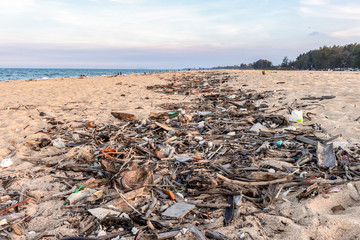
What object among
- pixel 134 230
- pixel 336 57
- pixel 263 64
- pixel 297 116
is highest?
pixel 336 57

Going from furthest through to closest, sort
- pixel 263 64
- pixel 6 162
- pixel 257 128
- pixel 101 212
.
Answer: pixel 263 64 < pixel 257 128 < pixel 6 162 < pixel 101 212

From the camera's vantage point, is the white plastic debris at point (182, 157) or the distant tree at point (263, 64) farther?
the distant tree at point (263, 64)

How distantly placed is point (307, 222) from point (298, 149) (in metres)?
1.45

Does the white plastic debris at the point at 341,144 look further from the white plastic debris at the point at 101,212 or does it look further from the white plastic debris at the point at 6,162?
the white plastic debris at the point at 6,162

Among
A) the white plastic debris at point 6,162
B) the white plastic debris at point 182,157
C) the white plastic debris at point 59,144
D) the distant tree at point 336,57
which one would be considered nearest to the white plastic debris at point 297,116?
the white plastic debris at point 182,157

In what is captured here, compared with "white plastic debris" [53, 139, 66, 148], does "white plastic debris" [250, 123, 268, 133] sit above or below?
above

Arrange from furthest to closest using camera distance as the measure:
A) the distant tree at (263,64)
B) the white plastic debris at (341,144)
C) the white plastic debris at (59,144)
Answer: the distant tree at (263,64) → the white plastic debris at (59,144) → the white plastic debris at (341,144)

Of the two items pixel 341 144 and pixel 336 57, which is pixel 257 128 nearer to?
pixel 341 144

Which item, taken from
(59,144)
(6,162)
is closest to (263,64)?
(59,144)

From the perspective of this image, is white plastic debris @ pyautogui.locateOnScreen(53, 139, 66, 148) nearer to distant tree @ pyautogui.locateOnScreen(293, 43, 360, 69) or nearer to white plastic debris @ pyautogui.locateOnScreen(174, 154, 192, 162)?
white plastic debris @ pyautogui.locateOnScreen(174, 154, 192, 162)

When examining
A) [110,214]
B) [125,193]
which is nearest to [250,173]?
[125,193]

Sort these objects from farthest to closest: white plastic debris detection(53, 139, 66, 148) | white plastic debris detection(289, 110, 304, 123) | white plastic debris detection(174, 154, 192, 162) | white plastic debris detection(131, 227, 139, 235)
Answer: white plastic debris detection(289, 110, 304, 123) → white plastic debris detection(53, 139, 66, 148) → white plastic debris detection(174, 154, 192, 162) → white plastic debris detection(131, 227, 139, 235)

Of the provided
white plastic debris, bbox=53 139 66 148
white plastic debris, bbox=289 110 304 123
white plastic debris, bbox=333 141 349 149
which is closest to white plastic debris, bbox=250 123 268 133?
white plastic debris, bbox=289 110 304 123

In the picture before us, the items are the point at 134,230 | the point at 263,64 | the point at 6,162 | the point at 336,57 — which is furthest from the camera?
the point at 263,64
